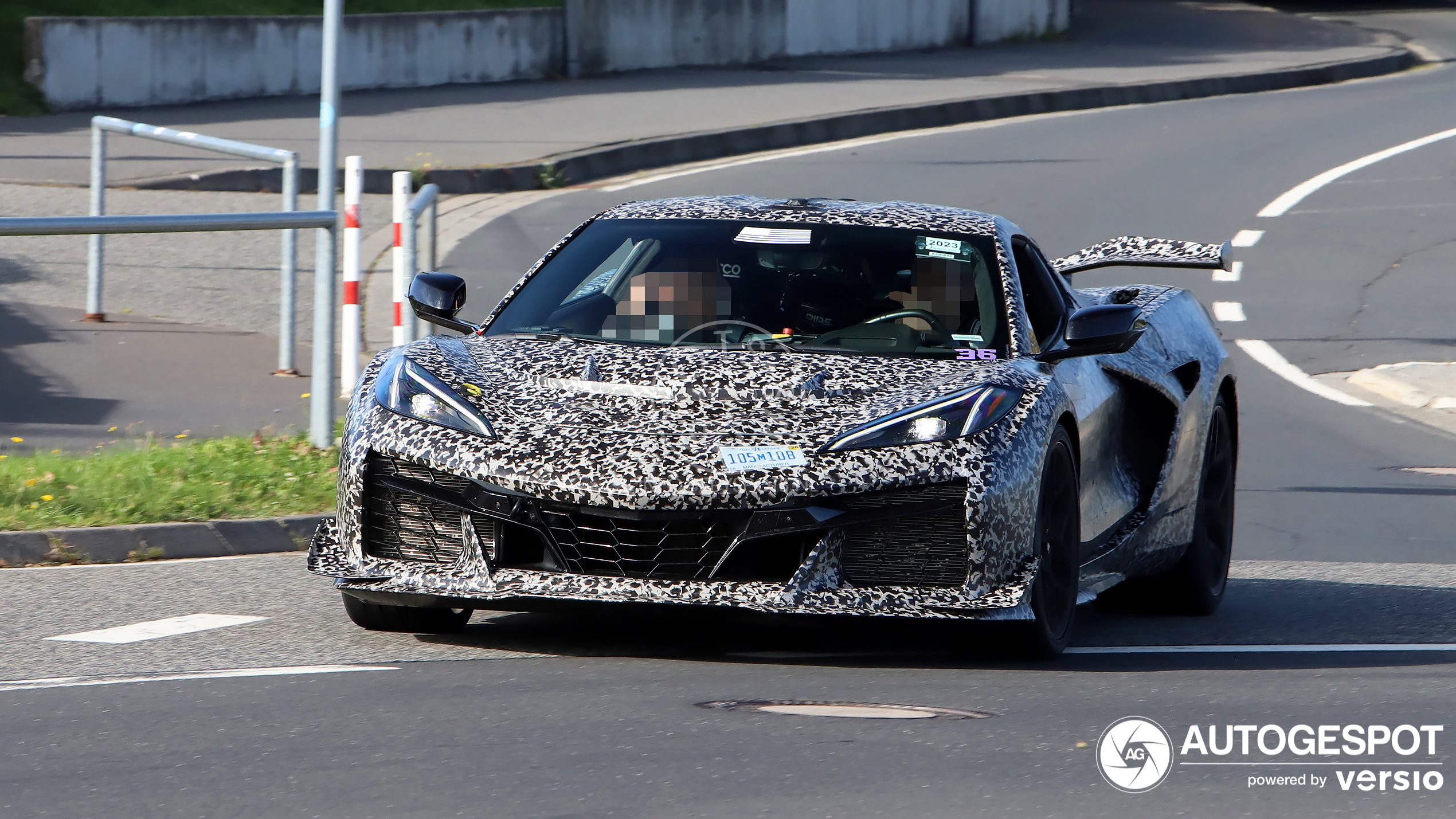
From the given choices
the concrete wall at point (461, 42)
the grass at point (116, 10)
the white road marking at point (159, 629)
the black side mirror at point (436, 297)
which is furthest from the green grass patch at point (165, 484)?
the grass at point (116, 10)

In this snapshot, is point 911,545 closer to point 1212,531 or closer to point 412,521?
point 412,521

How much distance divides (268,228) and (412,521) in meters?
4.65

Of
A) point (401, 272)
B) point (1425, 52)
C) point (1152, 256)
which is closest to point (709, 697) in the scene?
point (1152, 256)

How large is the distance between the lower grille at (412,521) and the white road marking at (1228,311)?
11195 mm

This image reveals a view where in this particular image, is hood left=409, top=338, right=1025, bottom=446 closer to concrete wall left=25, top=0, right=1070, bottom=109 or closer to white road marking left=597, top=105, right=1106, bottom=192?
white road marking left=597, top=105, right=1106, bottom=192

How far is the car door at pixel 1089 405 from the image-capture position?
6852mm

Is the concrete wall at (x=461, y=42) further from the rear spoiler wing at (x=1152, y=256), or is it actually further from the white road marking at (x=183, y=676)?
the white road marking at (x=183, y=676)

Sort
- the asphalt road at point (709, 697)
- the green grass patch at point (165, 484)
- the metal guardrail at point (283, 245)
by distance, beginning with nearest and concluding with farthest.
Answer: the asphalt road at point (709, 697) < the green grass patch at point (165, 484) < the metal guardrail at point (283, 245)

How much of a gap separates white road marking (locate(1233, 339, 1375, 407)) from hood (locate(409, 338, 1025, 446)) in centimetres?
793

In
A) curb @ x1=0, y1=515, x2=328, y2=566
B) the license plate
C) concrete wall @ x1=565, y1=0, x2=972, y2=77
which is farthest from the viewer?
concrete wall @ x1=565, y1=0, x2=972, y2=77

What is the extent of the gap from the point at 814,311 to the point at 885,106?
66.1 feet

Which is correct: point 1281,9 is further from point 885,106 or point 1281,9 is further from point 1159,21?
point 885,106

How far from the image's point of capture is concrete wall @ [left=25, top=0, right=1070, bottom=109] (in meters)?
23.0

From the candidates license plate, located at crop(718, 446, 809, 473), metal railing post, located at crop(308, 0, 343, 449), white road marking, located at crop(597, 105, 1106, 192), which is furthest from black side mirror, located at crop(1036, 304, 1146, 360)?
white road marking, located at crop(597, 105, 1106, 192)
